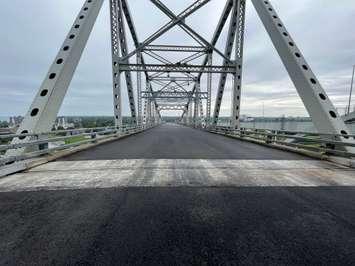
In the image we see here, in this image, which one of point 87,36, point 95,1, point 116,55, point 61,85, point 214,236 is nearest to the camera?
point 214,236

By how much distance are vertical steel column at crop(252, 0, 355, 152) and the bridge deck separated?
3.40 m

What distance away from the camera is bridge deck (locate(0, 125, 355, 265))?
2.04 meters

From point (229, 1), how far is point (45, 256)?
2683cm

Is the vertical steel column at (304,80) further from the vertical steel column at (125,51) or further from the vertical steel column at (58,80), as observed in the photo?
the vertical steel column at (125,51)

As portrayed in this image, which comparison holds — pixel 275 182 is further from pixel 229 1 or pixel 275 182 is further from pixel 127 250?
pixel 229 1

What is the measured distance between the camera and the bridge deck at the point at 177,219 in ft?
6.68

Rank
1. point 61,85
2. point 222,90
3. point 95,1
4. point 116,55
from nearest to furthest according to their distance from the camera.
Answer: point 61,85
point 95,1
point 116,55
point 222,90

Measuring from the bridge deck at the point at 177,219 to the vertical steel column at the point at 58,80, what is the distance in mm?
3080

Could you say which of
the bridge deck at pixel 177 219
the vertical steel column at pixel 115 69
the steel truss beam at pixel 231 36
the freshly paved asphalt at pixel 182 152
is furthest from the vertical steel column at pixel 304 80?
the vertical steel column at pixel 115 69

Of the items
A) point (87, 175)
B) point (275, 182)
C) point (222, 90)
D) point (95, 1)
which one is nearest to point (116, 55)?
point (95, 1)

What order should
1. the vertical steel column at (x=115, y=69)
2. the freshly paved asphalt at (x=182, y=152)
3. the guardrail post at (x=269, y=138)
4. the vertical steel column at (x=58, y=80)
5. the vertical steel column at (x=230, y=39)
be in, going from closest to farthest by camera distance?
1. the vertical steel column at (x=58, y=80)
2. the freshly paved asphalt at (x=182, y=152)
3. the guardrail post at (x=269, y=138)
4. the vertical steel column at (x=115, y=69)
5. the vertical steel column at (x=230, y=39)

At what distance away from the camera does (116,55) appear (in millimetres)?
18234

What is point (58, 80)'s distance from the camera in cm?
854

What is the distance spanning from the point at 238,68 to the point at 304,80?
10.9 m
